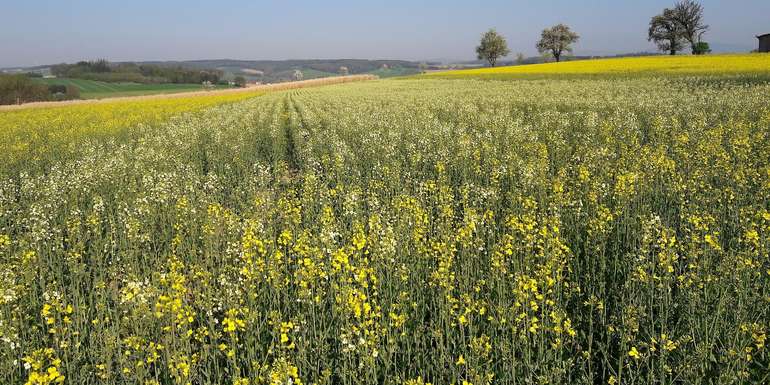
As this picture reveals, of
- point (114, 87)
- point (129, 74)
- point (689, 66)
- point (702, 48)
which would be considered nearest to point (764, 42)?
point (702, 48)

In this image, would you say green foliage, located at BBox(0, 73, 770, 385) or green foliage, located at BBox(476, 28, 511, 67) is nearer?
green foliage, located at BBox(0, 73, 770, 385)

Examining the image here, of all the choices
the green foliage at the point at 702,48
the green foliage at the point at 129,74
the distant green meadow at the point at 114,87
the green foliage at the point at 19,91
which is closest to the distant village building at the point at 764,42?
the green foliage at the point at 702,48

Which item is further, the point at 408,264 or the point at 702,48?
the point at 702,48

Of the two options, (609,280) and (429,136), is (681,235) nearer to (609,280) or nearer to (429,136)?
(609,280)

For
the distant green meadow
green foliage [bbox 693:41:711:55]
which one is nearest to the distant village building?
green foliage [bbox 693:41:711:55]

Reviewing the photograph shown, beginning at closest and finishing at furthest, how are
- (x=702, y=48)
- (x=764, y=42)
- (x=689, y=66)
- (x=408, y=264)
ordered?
(x=408, y=264), (x=689, y=66), (x=764, y=42), (x=702, y=48)

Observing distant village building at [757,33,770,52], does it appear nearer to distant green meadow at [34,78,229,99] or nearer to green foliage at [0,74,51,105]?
distant green meadow at [34,78,229,99]

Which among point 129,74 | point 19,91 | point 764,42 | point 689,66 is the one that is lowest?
point 689,66

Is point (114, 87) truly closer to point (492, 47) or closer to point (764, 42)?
point (492, 47)

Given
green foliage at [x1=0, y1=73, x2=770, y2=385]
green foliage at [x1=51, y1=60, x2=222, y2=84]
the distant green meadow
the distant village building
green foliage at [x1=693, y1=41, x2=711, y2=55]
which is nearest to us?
green foliage at [x1=0, y1=73, x2=770, y2=385]

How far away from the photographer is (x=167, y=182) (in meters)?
10.6

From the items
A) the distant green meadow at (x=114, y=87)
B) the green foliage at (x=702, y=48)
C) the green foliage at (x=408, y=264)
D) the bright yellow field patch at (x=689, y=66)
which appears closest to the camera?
the green foliage at (x=408, y=264)

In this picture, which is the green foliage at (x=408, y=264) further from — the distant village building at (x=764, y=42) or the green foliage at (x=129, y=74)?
the green foliage at (x=129, y=74)

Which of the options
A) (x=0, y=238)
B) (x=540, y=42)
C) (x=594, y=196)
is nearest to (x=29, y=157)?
(x=0, y=238)
